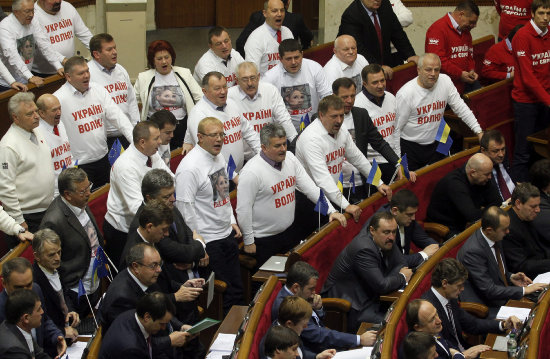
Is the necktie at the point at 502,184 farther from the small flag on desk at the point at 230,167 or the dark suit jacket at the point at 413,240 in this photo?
the small flag on desk at the point at 230,167

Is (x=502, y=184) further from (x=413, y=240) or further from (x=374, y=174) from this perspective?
(x=374, y=174)

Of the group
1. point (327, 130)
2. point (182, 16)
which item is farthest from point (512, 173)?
point (182, 16)

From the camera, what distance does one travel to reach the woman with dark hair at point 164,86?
704 cm

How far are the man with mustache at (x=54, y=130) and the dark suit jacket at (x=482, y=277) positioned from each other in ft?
8.54

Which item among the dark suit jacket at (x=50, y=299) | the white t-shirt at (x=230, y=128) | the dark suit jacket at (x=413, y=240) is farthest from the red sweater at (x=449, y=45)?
the dark suit jacket at (x=50, y=299)

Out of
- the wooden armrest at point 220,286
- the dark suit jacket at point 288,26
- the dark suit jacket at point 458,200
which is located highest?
the dark suit jacket at point 288,26

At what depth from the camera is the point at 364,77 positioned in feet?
22.7

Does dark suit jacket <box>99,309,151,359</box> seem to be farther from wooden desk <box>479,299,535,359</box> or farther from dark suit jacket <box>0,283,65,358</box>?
wooden desk <box>479,299,535,359</box>

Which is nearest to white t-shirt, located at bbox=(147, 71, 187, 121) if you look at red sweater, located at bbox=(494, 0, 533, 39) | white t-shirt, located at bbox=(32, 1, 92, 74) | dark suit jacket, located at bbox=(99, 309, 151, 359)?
white t-shirt, located at bbox=(32, 1, 92, 74)

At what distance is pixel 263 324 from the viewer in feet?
15.1

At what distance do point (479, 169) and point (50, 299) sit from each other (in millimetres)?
3095

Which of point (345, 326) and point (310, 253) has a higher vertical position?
point (310, 253)

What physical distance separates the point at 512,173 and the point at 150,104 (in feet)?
10.4

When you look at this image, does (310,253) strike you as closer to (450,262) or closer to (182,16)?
(450,262)
